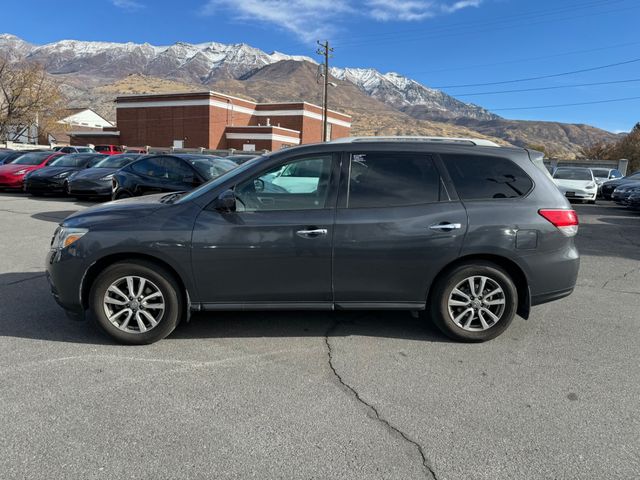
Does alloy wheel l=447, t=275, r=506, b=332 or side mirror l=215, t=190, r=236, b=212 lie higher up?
side mirror l=215, t=190, r=236, b=212

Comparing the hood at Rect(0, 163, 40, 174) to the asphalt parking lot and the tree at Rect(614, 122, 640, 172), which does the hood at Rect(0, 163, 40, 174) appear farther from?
the tree at Rect(614, 122, 640, 172)

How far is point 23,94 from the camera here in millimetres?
48344

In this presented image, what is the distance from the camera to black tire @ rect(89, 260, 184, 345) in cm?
398

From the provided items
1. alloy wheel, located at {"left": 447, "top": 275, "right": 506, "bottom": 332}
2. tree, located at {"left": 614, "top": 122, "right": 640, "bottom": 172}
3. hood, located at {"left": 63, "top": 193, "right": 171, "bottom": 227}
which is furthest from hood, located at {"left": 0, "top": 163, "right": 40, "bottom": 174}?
tree, located at {"left": 614, "top": 122, "right": 640, "bottom": 172}

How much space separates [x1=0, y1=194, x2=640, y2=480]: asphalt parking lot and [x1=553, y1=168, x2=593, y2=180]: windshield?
50.6 feet

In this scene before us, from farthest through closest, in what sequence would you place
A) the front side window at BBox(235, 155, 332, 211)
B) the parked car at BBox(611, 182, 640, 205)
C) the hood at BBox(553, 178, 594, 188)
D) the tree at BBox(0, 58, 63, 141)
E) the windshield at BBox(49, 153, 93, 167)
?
the tree at BBox(0, 58, 63, 141) → the hood at BBox(553, 178, 594, 188) → the windshield at BBox(49, 153, 93, 167) → the parked car at BBox(611, 182, 640, 205) → the front side window at BBox(235, 155, 332, 211)

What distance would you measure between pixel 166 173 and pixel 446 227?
27.3ft

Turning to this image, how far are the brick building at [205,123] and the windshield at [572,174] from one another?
3679 centimetres

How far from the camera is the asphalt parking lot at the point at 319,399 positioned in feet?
8.60

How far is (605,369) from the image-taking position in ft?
12.5

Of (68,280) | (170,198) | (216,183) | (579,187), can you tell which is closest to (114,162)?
(170,198)

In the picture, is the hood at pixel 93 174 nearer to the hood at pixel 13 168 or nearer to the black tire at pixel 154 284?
the hood at pixel 13 168

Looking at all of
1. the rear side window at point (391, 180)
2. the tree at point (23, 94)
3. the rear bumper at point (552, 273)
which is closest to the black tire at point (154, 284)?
the rear side window at point (391, 180)

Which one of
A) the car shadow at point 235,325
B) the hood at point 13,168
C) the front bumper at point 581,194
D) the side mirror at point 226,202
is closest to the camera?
the side mirror at point 226,202
